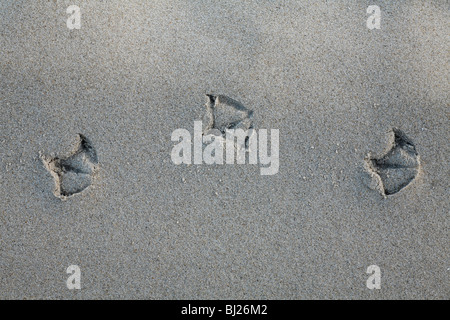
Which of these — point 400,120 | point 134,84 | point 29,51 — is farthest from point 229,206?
point 29,51

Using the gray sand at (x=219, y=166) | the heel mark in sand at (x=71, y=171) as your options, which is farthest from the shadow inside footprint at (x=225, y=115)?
the heel mark in sand at (x=71, y=171)

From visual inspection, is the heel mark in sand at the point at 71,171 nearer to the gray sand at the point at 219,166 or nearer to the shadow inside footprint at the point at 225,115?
the gray sand at the point at 219,166

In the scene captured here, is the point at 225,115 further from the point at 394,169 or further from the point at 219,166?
the point at 394,169

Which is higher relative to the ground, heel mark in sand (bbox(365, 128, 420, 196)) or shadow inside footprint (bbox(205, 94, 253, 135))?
shadow inside footprint (bbox(205, 94, 253, 135))

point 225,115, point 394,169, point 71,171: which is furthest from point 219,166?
point 394,169

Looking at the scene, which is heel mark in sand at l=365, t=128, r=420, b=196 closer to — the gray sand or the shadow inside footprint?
the gray sand

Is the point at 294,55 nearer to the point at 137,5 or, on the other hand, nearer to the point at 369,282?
the point at 137,5

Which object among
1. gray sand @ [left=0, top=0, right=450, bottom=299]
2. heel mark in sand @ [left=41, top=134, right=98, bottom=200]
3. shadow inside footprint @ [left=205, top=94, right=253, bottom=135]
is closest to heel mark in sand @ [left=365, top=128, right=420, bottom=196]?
gray sand @ [left=0, top=0, right=450, bottom=299]
